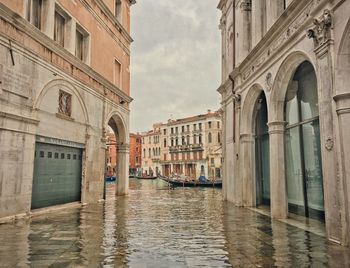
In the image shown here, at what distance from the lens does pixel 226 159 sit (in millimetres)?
15828

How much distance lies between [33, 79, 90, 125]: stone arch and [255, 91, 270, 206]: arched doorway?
7229mm

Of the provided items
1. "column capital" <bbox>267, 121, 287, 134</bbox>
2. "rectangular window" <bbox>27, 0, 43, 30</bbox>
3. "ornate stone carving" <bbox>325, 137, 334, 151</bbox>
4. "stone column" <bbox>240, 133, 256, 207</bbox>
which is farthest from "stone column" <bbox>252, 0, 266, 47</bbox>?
"rectangular window" <bbox>27, 0, 43, 30</bbox>

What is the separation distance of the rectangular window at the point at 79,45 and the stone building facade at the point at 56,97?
4 centimetres

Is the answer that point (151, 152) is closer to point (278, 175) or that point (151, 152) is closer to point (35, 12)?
point (35, 12)

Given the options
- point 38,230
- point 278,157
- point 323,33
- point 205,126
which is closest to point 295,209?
point 278,157

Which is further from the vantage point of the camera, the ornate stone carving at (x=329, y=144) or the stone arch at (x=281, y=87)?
the stone arch at (x=281, y=87)

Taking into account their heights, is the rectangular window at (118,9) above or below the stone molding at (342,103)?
above

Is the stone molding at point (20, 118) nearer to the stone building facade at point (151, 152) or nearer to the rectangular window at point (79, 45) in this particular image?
the rectangular window at point (79, 45)

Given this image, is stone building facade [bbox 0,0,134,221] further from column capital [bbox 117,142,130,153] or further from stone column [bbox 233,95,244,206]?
stone column [bbox 233,95,244,206]

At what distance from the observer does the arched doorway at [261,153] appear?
1240cm

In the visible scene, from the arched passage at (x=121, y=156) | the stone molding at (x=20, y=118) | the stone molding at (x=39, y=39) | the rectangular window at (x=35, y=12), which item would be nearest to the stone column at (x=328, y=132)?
the stone molding at (x=39, y=39)

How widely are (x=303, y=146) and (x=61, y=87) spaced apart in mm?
8625

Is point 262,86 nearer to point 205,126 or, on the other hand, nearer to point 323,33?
point 323,33

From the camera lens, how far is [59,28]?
12.4m
